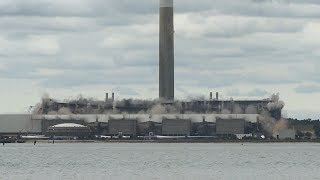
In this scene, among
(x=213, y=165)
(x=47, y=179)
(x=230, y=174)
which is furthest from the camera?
(x=213, y=165)

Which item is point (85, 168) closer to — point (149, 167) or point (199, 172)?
point (149, 167)

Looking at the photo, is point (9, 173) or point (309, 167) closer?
point (9, 173)

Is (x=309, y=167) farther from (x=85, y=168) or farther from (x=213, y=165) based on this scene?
(x=85, y=168)

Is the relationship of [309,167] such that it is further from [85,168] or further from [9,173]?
[9,173]

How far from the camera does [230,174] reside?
110812 millimetres

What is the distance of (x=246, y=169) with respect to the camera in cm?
12038

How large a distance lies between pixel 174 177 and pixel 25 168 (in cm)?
2926

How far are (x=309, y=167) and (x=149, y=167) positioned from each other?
19.2m

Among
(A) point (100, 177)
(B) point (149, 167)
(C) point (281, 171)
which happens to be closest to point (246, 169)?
(C) point (281, 171)

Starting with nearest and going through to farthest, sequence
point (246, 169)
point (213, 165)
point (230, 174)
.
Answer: point (230, 174)
point (246, 169)
point (213, 165)

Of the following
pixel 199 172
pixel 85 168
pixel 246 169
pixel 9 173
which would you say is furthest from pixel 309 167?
pixel 9 173

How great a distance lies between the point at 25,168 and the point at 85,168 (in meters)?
7.94

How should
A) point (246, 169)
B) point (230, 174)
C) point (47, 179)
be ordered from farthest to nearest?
point (246, 169) → point (230, 174) → point (47, 179)

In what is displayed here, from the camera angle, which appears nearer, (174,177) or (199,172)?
(174,177)
